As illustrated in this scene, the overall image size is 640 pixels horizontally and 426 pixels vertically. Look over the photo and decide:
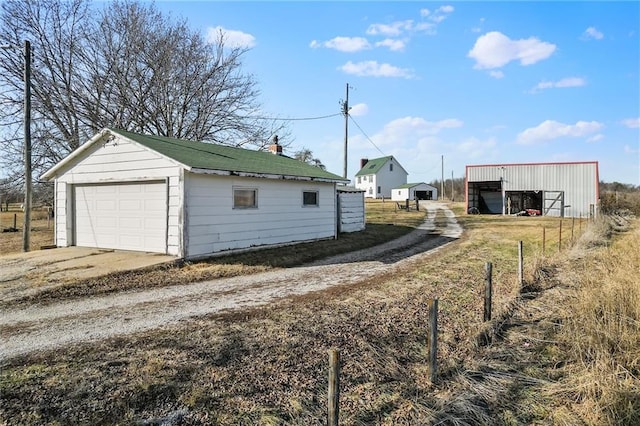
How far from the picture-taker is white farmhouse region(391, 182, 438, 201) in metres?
54.4

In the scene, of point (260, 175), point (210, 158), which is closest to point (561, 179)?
point (260, 175)

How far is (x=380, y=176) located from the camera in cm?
5831

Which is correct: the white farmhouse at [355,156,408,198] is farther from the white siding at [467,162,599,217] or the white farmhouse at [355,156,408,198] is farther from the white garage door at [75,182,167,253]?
the white garage door at [75,182,167,253]

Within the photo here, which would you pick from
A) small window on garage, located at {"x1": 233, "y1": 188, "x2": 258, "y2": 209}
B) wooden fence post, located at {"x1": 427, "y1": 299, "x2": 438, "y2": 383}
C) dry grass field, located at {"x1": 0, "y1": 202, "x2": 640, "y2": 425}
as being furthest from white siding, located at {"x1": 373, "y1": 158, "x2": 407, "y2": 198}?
wooden fence post, located at {"x1": 427, "y1": 299, "x2": 438, "y2": 383}

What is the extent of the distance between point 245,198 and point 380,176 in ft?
158

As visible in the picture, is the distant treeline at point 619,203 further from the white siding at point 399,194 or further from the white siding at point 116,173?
the white siding at point 116,173

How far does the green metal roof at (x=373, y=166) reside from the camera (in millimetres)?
58656

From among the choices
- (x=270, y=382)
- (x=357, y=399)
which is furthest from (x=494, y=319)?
(x=270, y=382)

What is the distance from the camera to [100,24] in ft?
63.1

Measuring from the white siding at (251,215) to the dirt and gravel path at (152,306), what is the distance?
238 centimetres

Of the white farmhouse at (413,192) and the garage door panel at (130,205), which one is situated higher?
the white farmhouse at (413,192)

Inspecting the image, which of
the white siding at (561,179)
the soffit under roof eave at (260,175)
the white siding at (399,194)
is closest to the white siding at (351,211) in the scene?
the soffit under roof eave at (260,175)

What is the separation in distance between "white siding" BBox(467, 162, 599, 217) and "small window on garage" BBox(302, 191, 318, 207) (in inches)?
848

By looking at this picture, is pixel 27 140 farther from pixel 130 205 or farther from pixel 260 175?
pixel 260 175
